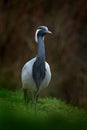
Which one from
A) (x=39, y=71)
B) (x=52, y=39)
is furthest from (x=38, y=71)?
(x=52, y=39)

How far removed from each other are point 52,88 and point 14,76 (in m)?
0.87

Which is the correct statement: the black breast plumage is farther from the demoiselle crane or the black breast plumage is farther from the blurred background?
the blurred background

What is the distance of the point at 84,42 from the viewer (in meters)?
13.6

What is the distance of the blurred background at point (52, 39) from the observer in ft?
42.3

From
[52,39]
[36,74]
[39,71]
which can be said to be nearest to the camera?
[39,71]

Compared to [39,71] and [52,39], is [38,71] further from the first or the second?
[52,39]

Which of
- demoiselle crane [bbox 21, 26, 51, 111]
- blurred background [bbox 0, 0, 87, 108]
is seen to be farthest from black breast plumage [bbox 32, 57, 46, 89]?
blurred background [bbox 0, 0, 87, 108]

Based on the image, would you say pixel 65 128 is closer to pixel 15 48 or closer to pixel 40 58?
pixel 40 58

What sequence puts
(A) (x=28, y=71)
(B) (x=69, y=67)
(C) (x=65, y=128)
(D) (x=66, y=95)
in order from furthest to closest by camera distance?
(B) (x=69, y=67), (D) (x=66, y=95), (A) (x=28, y=71), (C) (x=65, y=128)

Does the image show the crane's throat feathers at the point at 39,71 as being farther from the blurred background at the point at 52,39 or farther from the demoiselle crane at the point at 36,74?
the blurred background at the point at 52,39

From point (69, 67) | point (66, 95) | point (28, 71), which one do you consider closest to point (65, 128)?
point (28, 71)

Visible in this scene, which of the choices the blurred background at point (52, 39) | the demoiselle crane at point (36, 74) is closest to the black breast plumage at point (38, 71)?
the demoiselle crane at point (36, 74)

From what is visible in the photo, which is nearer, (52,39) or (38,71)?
(38,71)

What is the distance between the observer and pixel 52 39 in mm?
13375
